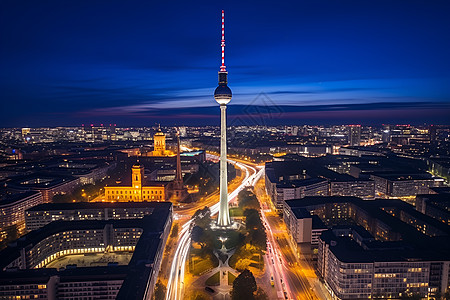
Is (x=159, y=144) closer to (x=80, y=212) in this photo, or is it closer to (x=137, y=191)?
(x=137, y=191)

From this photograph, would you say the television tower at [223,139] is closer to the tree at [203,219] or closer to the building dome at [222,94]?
the building dome at [222,94]

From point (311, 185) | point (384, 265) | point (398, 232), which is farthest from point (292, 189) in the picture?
point (384, 265)

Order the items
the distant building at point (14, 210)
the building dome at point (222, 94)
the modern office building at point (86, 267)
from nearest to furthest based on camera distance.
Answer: the modern office building at point (86, 267), the building dome at point (222, 94), the distant building at point (14, 210)

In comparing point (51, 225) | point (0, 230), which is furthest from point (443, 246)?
point (0, 230)

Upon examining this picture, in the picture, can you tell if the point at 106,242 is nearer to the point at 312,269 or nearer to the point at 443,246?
the point at 312,269

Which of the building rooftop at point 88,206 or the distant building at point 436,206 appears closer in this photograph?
the distant building at point 436,206

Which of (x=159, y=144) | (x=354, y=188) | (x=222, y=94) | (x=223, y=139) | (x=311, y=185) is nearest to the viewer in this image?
(x=222, y=94)

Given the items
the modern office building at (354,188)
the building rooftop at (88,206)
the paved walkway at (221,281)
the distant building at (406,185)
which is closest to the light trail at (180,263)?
the paved walkway at (221,281)
